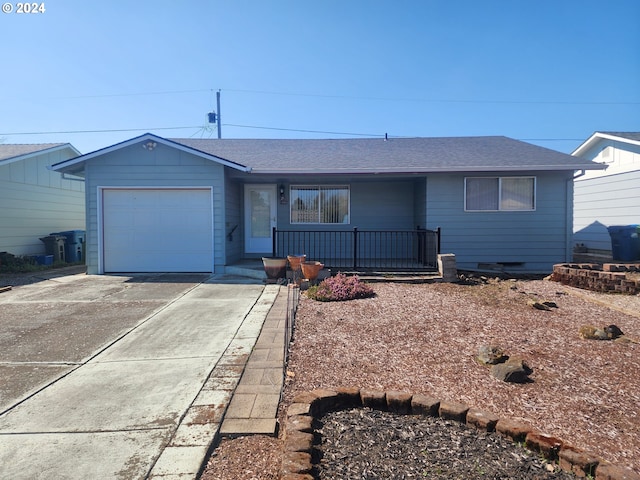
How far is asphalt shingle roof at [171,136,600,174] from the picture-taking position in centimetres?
938

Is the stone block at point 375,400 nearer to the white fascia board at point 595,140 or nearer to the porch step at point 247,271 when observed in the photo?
the porch step at point 247,271

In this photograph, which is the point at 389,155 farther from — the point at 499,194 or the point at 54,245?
the point at 54,245

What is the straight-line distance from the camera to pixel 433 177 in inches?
386

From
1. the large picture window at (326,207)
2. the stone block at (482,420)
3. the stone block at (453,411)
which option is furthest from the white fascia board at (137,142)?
the stone block at (482,420)

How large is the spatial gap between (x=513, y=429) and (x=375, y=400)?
934 millimetres

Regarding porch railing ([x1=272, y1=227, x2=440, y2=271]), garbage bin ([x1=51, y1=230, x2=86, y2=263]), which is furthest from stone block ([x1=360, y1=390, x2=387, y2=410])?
garbage bin ([x1=51, y1=230, x2=86, y2=263])

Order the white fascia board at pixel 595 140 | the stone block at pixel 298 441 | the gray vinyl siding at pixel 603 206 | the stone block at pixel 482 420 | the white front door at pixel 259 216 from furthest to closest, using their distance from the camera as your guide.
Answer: the white fascia board at pixel 595 140
the gray vinyl siding at pixel 603 206
the white front door at pixel 259 216
the stone block at pixel 482 420
the stone block at pixel 298 441

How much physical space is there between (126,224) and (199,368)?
7.11 m

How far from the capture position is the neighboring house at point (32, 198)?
38.3ft

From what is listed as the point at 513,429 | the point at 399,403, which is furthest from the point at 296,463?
the point at 513,429

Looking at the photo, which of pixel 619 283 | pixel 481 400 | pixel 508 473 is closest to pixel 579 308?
pixel 619 283

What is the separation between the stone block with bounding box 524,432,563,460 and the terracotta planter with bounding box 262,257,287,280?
6.37 meters

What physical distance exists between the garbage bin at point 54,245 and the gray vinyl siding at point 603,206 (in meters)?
18.0

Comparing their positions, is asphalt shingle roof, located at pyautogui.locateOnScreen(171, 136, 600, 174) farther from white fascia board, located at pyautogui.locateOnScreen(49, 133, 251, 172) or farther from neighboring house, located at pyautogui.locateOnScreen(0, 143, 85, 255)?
neighboring house, located at pyautogui.locateOnScreen(0, 143, 85, 255)
